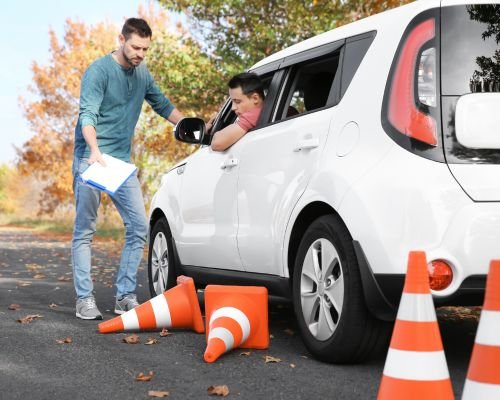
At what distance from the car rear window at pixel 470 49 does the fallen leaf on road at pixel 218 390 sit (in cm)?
181

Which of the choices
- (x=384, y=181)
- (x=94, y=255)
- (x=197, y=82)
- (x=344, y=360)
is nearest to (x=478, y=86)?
(x=384, y=181)

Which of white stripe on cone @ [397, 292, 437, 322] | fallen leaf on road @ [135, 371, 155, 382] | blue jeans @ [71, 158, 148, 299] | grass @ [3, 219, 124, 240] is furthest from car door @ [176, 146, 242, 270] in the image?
grass @ [3, 219, 124, 240]

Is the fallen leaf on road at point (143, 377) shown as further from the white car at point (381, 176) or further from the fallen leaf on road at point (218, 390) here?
the white car at point (381, 176)

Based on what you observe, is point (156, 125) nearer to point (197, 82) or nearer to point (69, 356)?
point (197, 82)

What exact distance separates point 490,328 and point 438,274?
0.70 metres

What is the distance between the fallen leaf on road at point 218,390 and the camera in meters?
4.11

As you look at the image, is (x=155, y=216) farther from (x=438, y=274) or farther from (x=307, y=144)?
(x=438, y=274)

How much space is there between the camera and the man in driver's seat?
5891 millimetres

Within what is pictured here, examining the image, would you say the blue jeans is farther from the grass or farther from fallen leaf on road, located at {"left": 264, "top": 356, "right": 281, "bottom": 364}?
the grass

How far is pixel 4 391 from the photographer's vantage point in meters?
4.13

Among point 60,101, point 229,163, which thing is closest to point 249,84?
point 229,163

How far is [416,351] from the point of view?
350 cm

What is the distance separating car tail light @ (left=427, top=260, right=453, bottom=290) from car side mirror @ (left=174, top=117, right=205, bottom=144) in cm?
293

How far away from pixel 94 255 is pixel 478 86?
1269 centimetres
